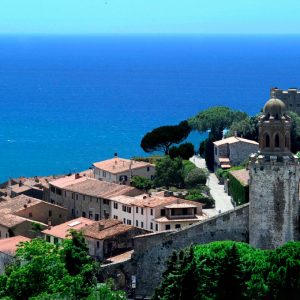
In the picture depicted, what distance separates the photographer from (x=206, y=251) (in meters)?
41.3

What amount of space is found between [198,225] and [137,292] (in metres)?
3.67

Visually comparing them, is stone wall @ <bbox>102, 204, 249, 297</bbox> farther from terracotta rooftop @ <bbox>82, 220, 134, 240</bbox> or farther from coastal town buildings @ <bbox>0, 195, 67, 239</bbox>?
coastal town buildings @ <bbox>0, 195, 67, 239</bbox>

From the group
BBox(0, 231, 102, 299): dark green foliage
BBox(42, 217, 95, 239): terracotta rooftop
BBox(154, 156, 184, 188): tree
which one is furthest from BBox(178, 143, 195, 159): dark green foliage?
BBox(0, 231, 102, 299): dark green foliage

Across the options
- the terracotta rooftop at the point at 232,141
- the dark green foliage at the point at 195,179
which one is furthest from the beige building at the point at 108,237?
the terracotta rooftop at the point at 232,141

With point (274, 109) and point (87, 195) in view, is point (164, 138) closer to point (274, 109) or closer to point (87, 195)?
point (87, 195)

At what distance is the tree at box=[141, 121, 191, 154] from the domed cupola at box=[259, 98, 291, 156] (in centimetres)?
2970

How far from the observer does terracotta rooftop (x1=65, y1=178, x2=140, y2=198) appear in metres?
56.9

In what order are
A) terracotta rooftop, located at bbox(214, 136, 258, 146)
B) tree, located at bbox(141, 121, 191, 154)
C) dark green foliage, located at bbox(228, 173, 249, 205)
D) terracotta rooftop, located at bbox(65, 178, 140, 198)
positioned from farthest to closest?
tree, located at bbox(141, 121, 191, 154) < terracotta rooftop, located at bbox(214, 136, 258, 146) < terracotta rooftop, located at bbox(65, 178, 140, 198) < dark green foliage, located at bbox(228, 173, 249, 205)

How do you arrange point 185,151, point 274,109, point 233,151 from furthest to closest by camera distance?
point 185,151 < point 233,151 < point 274,109

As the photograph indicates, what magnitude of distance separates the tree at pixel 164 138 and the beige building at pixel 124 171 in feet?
23.4

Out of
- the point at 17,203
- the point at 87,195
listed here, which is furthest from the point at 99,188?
the point at 17,203

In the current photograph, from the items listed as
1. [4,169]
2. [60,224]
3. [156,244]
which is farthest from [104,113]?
[156,244]

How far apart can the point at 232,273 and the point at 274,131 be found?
276 inches

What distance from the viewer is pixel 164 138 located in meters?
72.6
